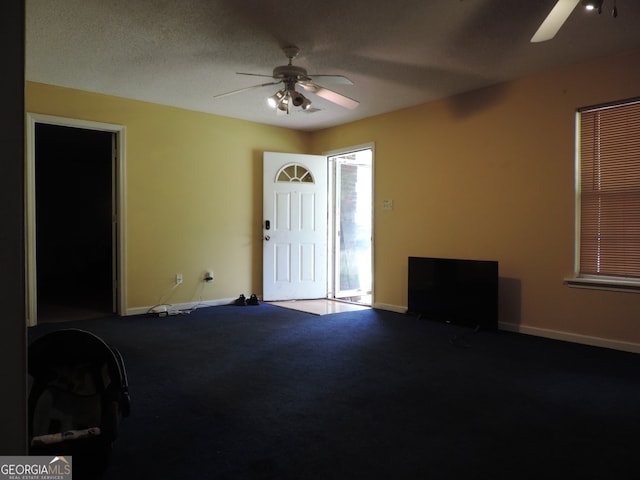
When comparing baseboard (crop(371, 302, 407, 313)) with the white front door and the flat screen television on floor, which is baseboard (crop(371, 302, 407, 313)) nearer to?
the flat screen television on floor

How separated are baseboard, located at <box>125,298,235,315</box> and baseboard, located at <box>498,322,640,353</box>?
3.51m

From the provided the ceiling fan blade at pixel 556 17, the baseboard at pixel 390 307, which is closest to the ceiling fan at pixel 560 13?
the ceiling fan blade at pixel 556 17

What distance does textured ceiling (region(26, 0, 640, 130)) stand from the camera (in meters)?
2.86

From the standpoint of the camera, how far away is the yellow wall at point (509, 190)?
12.3ft

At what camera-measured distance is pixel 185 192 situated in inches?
213

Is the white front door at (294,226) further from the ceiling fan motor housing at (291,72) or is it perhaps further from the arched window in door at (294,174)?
the ceiling fan motor housing at (291,72)

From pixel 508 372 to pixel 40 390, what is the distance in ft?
9.36

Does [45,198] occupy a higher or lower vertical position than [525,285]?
higher

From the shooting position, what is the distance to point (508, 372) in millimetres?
3004

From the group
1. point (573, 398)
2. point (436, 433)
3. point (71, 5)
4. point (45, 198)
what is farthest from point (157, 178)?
point (573, 398)

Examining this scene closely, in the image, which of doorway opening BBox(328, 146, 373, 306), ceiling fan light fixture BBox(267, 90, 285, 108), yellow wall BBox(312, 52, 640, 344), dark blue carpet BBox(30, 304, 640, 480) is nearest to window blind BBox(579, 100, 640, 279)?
yellow wall BBox(312, 52, 640, 344)

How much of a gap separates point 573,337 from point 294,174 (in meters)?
4.03

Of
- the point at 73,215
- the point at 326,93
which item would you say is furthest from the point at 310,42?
the point at 73,215

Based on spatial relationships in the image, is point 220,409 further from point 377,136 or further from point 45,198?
point 45,198
